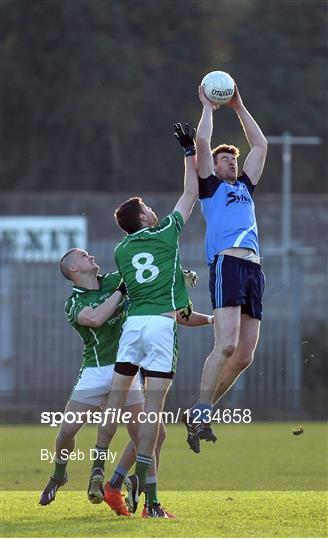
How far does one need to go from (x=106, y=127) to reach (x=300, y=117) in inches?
280

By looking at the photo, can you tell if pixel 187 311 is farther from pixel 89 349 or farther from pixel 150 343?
pixel 89 349

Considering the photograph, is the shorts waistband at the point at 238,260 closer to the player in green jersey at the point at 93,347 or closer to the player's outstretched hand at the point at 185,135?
the player in green jersey at the point at 93,347

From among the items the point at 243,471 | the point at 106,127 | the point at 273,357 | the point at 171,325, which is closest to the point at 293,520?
the point at 171,325

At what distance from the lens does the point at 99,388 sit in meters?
11.0

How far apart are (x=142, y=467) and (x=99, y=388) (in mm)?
1023

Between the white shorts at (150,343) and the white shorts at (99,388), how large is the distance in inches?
23.3

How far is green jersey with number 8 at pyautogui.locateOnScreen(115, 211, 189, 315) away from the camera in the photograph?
1047 centimetres

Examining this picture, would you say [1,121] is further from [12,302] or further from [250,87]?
[12,302]

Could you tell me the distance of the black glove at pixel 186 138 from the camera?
11203mm

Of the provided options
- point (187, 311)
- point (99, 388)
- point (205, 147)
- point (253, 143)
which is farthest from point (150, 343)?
point (253, 143)

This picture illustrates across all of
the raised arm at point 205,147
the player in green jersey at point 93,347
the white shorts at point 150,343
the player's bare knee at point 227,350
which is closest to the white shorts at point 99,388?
the player in green jersey at point 93,347

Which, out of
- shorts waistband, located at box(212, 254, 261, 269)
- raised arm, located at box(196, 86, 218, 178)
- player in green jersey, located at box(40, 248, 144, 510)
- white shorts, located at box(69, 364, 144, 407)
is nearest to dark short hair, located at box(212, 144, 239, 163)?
raised arm, located at box(196, 86, 218, 178)

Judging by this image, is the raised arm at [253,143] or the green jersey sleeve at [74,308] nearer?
the green jersey sleeve at [74,308]

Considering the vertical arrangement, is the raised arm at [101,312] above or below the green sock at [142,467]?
above
